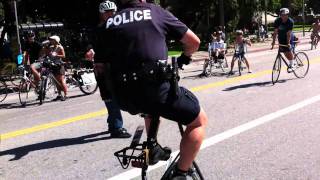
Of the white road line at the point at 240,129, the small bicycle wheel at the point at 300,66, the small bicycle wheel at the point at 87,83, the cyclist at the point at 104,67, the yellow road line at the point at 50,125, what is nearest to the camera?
the cyclist at the point at 104,67

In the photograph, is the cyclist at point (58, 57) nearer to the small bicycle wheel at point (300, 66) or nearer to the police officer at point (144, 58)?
the small bicycle wheel at point (300, 66)

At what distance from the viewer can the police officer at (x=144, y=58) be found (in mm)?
3584

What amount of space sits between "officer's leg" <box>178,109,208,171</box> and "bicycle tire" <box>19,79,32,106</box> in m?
10.0

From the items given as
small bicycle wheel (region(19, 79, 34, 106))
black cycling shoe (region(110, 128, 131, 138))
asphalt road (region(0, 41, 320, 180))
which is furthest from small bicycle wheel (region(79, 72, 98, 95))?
black cycling shoe (region(110, 128, 131, 138))

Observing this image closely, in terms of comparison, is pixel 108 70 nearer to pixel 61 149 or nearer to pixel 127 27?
pixel 127 27

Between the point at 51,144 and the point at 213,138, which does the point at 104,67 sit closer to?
the point at 213,138

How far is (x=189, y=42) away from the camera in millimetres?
3787

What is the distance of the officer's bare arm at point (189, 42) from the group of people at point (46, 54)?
9763 millimetres

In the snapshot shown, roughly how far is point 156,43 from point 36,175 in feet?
10.3

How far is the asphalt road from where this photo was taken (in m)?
5.92

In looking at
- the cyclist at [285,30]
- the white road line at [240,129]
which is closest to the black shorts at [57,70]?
the cyclist at [285,30]

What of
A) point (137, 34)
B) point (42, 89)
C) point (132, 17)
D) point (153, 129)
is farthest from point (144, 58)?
point (42, 89)

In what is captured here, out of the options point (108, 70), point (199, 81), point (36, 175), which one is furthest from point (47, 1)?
point (108, 70)

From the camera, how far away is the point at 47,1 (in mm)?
27422
